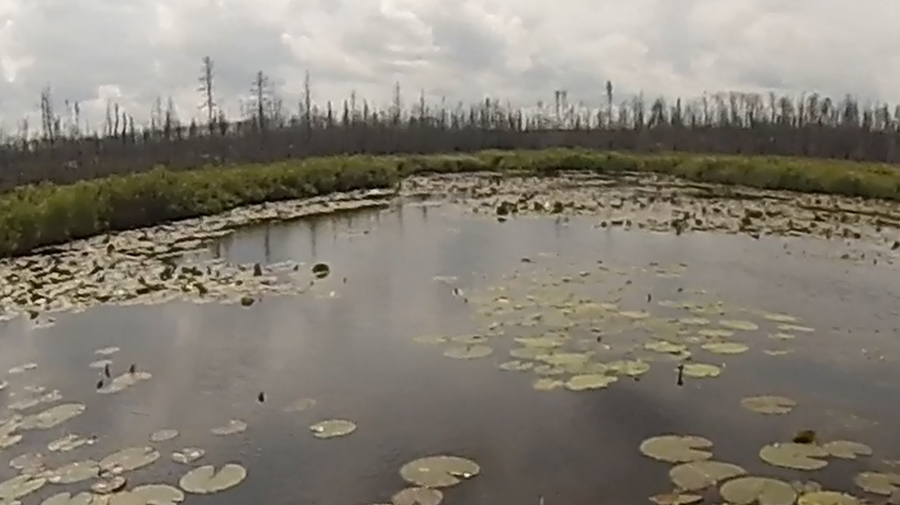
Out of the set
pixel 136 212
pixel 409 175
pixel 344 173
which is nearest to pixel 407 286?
pixel 136 212

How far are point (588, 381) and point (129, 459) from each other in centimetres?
397

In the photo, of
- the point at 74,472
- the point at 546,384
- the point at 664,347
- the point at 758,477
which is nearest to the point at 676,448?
the point at 758,477

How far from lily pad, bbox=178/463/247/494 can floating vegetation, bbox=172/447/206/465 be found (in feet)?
0.61

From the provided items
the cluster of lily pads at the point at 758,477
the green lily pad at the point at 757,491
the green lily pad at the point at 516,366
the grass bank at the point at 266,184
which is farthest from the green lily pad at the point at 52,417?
the grass bank at the point at 266,184

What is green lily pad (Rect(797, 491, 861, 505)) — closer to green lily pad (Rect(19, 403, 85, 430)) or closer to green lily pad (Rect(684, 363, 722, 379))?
green lily pad (Rect(684, 363, 722, 379))

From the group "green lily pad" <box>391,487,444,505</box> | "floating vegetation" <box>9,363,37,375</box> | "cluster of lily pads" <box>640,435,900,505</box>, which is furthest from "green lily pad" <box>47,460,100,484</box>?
"cluster of lily pads" <box>640,435,900,505</box>

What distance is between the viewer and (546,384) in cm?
718

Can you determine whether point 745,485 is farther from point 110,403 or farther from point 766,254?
point 766,254

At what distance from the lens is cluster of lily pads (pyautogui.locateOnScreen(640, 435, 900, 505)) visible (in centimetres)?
490

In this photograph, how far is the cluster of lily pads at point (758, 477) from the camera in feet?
16.1

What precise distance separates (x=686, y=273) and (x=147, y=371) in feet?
27.0

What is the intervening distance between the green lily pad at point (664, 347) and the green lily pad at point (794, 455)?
2261 millimetres

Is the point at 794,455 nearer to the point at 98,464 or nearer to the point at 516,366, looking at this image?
the point at 516,366

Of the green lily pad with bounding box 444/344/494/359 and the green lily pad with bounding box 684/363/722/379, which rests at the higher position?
the green lily pad with bounding box 444/344/494/359
